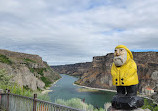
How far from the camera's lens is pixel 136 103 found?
16.7 feet

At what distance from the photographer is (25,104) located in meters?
7.29

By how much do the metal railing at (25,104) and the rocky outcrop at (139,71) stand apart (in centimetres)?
5620

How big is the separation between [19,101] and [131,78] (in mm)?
5909

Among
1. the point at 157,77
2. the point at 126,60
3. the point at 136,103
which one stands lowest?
the point at 157,77

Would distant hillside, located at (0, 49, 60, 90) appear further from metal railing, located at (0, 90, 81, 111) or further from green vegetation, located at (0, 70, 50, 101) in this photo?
metal railing, located at (0, 90, 81, 111)

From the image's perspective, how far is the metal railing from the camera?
5.76 meters

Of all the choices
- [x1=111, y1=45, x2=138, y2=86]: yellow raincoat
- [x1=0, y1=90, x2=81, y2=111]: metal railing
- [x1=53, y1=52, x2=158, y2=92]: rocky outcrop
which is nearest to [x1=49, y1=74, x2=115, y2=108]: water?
[x1=53, y1=52, x2=158, y2=92]: rocky outcrop

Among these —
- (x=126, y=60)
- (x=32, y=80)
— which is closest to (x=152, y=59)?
(x=32, y=80)

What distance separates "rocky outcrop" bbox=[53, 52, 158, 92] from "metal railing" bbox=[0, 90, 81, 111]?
184 feet

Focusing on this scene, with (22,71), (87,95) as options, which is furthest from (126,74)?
(87,95)

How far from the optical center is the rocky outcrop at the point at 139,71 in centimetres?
6025

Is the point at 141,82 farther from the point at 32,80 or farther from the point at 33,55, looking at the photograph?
the point at 33,55

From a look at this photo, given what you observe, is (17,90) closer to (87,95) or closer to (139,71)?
(87,95)

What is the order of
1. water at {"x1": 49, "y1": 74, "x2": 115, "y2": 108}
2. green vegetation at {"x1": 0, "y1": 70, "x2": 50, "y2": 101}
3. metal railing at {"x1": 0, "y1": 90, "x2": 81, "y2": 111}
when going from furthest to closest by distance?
water at {"x1": 49, "y1": 74, "x2": 115, "y2": 108}
green vegetation at {"x1": 0, "y1": 70, "x2": 50, "y2": 101}
metal railing at {"x1": 0, "y1": 90, "x2": 81, "y2": 111}
